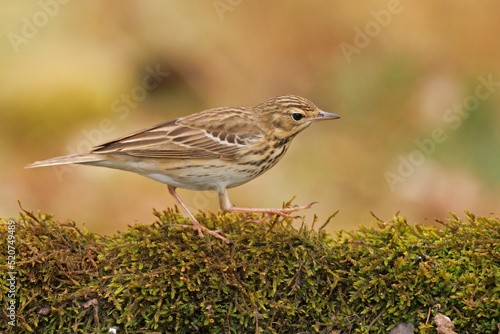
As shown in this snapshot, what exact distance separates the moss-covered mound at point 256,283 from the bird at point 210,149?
3.27 ft

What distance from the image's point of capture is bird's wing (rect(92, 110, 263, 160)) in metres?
5.44

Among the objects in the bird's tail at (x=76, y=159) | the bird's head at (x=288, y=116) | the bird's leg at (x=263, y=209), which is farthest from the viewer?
the bird's head at (x=288, y=116)

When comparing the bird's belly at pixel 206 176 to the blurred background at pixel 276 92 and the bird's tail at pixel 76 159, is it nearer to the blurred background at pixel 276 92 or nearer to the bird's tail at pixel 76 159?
the bird's tail at pixel 76 159

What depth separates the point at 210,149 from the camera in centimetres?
548

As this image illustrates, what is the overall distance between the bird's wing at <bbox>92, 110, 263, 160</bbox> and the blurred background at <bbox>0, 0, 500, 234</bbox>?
2.38 meters

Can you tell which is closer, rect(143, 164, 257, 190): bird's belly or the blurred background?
rect(143, 164, 257, 190): bird's belly

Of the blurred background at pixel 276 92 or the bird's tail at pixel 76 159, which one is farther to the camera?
the blurred background at pixel 276 92

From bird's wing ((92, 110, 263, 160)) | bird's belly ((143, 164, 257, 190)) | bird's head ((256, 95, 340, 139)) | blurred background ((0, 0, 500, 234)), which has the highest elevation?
blurred background ((0, 0, 500, 234))

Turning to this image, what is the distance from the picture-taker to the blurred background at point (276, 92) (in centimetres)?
847

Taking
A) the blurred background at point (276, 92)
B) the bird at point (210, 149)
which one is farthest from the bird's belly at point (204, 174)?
the blurred background at point (276, 92)

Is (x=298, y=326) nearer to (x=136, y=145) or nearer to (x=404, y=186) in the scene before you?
(x=136, y=145)

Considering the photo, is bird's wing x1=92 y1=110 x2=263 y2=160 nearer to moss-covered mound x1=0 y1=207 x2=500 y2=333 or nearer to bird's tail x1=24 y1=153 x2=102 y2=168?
bird's tail x1=24 y1=153 x2=102 y2=168

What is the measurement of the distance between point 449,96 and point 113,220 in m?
5.12

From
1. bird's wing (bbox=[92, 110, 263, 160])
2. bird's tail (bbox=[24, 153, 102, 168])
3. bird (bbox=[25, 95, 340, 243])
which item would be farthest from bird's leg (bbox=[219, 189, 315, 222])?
bird's tail (bbox=[24, 153, 102, 168])
